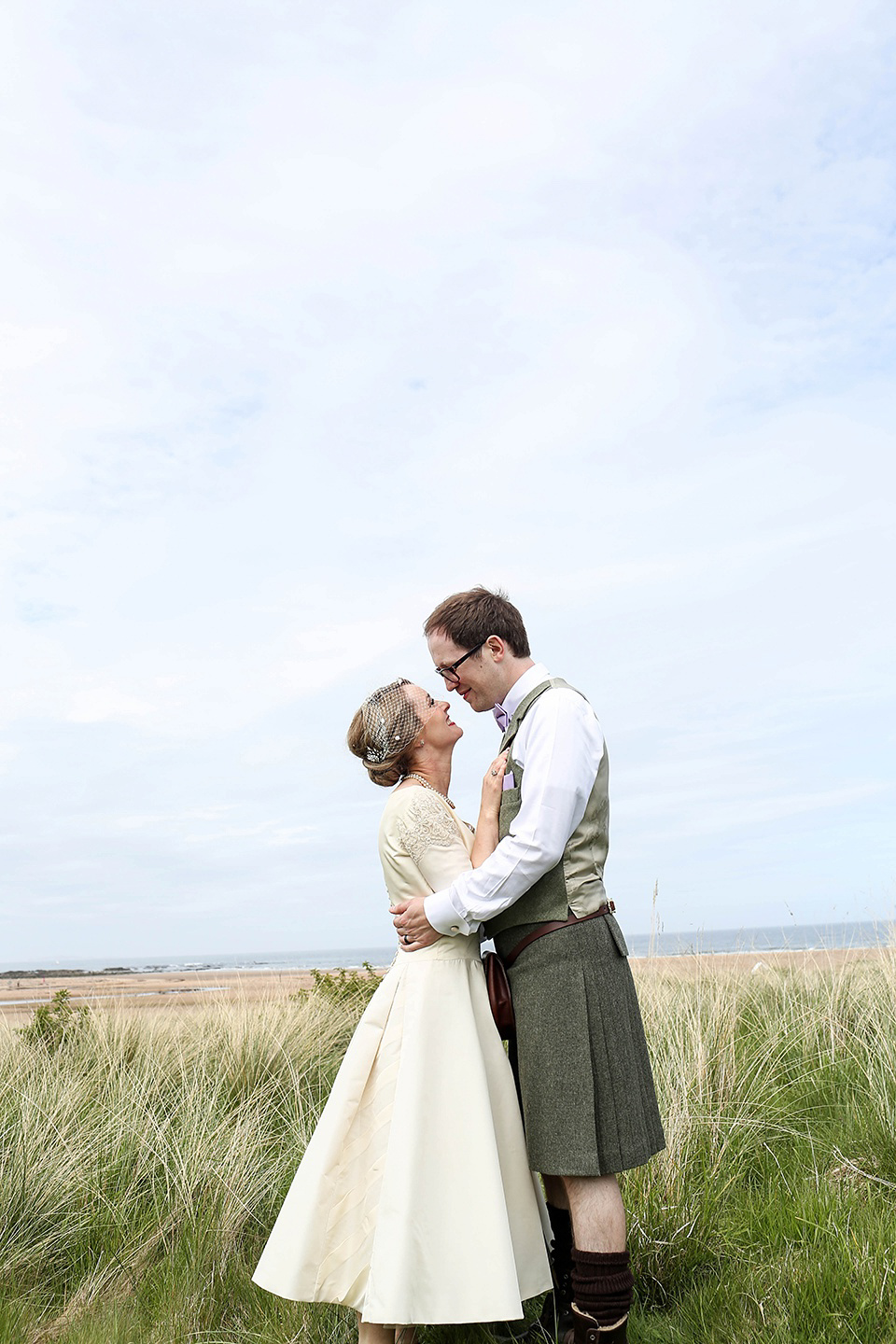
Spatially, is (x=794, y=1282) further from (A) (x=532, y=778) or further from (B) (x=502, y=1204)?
(A) (x=532, y=778)

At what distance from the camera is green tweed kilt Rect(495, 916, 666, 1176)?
2.57 m

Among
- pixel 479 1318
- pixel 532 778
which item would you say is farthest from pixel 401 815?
pixel 479 1318

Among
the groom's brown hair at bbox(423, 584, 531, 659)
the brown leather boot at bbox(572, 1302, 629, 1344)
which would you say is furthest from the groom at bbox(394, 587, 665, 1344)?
the groom's brown hair at bbox(423, 584, 531, 659)

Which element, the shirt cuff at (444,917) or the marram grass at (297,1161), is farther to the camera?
the marram grass at (297,1161)

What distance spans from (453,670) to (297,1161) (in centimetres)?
271

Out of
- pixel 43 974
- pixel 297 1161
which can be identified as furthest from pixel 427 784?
pixel 43 974

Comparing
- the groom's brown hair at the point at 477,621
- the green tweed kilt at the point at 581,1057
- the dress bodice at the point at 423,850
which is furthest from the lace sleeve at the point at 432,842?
the groom's brown hair at the point at 477,621

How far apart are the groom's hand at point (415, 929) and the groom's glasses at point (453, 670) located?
25.7 inches

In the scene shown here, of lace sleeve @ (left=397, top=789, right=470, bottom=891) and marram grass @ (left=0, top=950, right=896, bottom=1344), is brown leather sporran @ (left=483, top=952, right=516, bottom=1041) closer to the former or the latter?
lace sleeve @ (left=397, top=789, right=470, bottom=891)

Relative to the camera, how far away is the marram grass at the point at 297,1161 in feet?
9.64

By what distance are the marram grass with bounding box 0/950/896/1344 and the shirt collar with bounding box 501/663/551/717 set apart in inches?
56.0

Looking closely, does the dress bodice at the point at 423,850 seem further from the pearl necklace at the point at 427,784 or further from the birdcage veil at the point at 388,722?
the birdcage veil at the point at 388,722

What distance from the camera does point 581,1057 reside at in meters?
2.59

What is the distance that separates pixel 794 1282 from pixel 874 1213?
0.61 m
